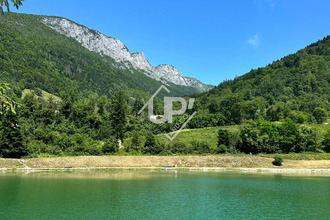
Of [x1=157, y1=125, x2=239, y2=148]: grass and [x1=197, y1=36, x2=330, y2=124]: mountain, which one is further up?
[x1=197, y1=36, x2=330, y2=124]: mountain

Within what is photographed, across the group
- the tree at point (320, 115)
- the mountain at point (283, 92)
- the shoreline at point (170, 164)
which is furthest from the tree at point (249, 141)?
the tree at point (320, 115)

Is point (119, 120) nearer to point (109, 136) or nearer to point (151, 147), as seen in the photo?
point (109, 136)

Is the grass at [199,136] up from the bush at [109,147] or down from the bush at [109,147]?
up

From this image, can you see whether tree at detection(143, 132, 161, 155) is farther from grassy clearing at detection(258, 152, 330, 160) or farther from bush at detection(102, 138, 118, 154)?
grassy clearing at detection(258, 152, 330, 160)

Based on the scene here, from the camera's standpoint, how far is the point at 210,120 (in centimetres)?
8900

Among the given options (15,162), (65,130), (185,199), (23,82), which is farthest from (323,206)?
(23,82)

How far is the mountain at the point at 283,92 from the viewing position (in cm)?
9231

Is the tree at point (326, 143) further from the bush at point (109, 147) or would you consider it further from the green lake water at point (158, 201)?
the bush at point (109, 147)

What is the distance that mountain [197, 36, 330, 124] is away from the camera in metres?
92.3

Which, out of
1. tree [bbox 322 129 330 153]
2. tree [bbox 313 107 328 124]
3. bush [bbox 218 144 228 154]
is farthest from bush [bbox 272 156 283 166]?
tree [bbox 313 107 328 124]

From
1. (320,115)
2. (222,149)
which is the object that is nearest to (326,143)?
(222,149)

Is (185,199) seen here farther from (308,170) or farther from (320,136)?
(320,136)

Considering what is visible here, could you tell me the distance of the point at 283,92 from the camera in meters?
128

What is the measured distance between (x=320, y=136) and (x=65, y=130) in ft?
200
